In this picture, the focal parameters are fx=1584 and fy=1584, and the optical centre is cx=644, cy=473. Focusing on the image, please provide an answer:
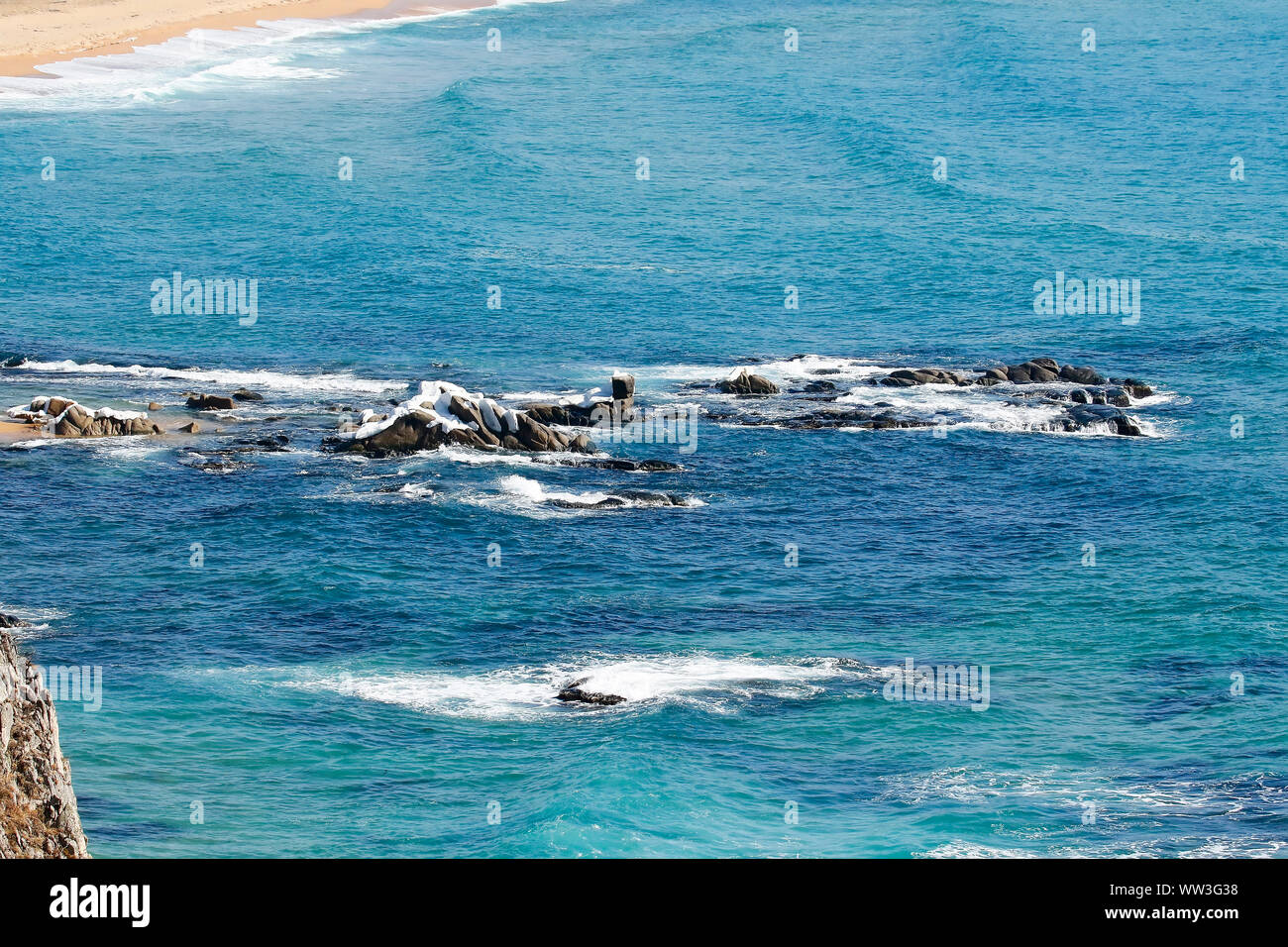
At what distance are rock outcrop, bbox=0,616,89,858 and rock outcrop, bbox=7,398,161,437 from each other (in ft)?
154

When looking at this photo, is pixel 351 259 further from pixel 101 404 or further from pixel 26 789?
pixel 26 789

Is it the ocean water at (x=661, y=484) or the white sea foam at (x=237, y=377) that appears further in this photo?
the white sea foam at (x=237, y=377)

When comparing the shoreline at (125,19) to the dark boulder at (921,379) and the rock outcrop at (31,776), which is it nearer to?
the dark boulder at (921,379)

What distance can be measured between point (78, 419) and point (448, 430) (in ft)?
53.7

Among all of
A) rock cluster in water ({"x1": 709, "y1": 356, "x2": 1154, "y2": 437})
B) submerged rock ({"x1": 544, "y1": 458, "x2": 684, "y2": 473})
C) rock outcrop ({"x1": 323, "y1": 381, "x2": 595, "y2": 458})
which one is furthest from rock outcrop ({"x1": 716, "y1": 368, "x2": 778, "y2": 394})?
submerged rock ({"x1": 544, "y1": 458, "x2": 684, "y2": 473})

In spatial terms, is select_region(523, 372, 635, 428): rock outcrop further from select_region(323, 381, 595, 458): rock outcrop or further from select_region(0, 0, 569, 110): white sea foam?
select_region(0, 0, 569, 110): white sea foam

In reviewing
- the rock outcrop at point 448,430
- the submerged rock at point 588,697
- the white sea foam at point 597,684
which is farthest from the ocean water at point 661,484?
the rock outcrop at point 448,430

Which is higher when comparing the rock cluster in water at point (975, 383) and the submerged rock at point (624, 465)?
the rock cluster in water at point (975, 383)

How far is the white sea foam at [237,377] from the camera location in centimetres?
8081

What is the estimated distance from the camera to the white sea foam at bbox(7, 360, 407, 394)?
265ft

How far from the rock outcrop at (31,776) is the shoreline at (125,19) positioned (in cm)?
13827

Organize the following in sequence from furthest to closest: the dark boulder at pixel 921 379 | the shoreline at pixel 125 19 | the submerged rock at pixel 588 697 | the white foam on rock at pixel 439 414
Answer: the shoreline at pixel 125 19
the dark boulder at pixel 921 379
the white foam on rock at pixel 439 414
the submerged rock at pixel 588 697

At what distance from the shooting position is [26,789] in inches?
936

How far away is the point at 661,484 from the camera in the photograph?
217ft
